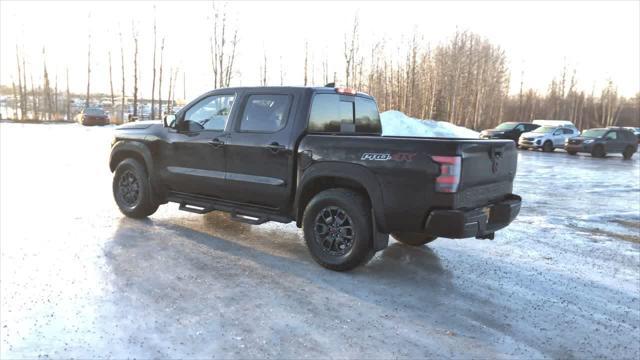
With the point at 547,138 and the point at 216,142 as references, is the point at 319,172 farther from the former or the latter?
the point at 547,138

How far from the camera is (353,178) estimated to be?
4.95 metres

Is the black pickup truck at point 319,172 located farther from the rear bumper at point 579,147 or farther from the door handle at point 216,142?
the rear bumper at point 579,147

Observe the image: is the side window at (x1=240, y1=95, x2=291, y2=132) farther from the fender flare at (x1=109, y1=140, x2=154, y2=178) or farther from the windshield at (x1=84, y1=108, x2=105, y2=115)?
the windshield at (x1=84, y1=108, x2=105, y2=115)

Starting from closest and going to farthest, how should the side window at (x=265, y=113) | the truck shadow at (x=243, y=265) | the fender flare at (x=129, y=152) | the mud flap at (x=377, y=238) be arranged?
the truck shadow at (x=243, y=265) → the mud flap at (x=377, y=238) → the side window at (x=265, y=113) → the fender flare at (x=129, y=152)

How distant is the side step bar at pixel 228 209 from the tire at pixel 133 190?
37 cm

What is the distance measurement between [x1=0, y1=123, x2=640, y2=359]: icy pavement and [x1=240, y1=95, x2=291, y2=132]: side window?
149 cm

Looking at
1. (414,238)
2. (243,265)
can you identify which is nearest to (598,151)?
(414,238)

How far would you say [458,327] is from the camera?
3.96m

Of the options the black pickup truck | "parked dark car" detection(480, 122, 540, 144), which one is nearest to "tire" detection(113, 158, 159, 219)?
the black pickup truck

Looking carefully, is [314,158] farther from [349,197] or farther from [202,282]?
[202,282]

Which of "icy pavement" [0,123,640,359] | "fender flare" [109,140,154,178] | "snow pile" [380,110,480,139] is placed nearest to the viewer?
"icy pavement" [0,123,640,359]

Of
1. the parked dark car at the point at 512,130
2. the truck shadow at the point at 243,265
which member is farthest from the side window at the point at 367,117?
the parked dark car at the point at 512,130

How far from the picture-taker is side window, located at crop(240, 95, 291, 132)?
5.67m

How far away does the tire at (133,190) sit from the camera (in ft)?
22.7
